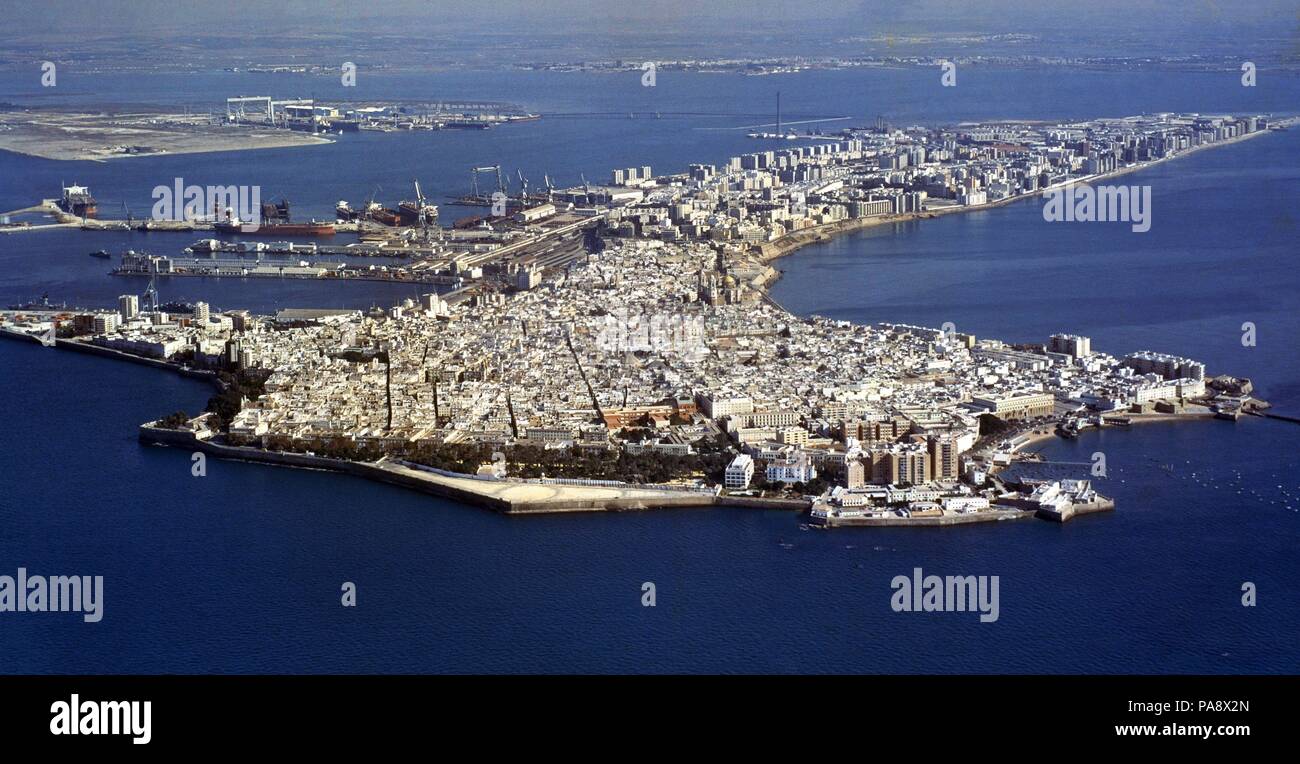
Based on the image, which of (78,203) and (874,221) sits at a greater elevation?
(78,203)

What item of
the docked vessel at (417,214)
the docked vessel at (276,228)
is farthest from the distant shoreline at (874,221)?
the docked vessel at (276,228)

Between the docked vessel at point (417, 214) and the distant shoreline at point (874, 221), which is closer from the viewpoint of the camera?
the distant shoreline at point (874, 221)

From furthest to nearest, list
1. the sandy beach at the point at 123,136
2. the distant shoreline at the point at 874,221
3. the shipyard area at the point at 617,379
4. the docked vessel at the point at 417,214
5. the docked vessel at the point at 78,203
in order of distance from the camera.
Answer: the sandy beach at the point at 123,136, the docked vessel at the point at 78,203, the docked vessel at the point at 417,214, the distant shoreline at the point at 874,221, the shipyard area at the point at 617,379

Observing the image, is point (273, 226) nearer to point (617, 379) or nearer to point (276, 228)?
point (276, 228)

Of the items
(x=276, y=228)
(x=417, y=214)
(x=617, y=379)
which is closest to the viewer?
(x=617, y=379)

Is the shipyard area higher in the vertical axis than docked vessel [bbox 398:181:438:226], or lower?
lower

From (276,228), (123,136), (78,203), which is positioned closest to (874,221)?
(276,228)

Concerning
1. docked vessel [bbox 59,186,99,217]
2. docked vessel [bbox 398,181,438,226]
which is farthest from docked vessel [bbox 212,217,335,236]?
docked vessel [bbox 59,186,99,217]

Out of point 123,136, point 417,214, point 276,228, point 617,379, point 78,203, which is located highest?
point 123,136

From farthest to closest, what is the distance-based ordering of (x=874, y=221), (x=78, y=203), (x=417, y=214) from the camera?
(x=78, y=203) → (x=874, y=221) → (x=417, y=214)

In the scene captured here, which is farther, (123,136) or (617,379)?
(123,136)

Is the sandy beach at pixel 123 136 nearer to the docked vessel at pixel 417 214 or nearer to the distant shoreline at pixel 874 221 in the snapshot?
the docked vessel at pixel 417 214

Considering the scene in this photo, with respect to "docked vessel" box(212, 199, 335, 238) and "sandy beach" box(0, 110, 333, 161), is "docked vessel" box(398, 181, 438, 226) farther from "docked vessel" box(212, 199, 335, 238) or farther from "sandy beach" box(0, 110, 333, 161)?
"sandy beach" box(0, 110, 333, 161)
